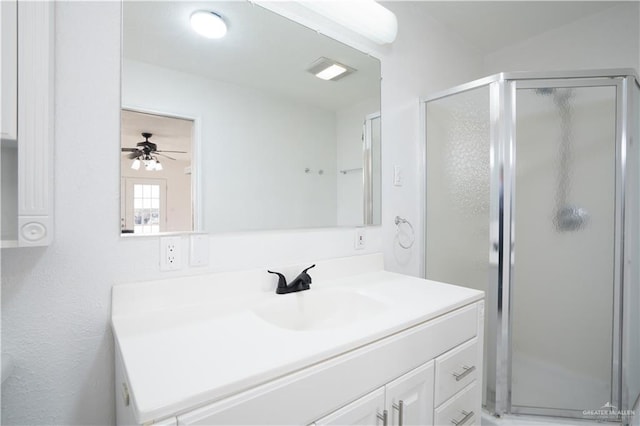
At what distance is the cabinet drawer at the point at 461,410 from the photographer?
3.24 feet

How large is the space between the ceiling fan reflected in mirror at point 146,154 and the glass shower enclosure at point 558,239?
1584 mm

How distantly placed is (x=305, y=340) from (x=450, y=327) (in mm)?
574

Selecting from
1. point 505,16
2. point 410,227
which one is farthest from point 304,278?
point 505,16

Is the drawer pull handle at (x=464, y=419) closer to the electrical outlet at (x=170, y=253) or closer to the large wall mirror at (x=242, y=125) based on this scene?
the large wall mirror at (x=242, y=125)

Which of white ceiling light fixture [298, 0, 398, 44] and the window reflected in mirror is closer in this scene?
the window reflected in mirror

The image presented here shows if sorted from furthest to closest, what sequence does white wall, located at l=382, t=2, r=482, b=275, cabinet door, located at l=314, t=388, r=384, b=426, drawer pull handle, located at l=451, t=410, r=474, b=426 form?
white wall, located at l=382, t=2, r=482, b=275
drawer pull handle, located at l=451, t=410, r=474, b=426
cabinet door, located at l=314, t=388, r=384, b=426

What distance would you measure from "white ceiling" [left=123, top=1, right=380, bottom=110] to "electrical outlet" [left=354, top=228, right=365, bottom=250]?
24.7 inches

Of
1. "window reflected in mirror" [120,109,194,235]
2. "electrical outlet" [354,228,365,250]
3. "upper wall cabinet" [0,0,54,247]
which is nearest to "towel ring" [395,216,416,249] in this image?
"electrical outlet" [354,228,365,250]

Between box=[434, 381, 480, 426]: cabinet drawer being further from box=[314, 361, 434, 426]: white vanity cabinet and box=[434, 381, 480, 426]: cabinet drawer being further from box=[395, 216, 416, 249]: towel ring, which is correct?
box=[395, 216, 416, 249]: towel ring

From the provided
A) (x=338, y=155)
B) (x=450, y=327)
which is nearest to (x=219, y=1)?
(x=338, y=155)

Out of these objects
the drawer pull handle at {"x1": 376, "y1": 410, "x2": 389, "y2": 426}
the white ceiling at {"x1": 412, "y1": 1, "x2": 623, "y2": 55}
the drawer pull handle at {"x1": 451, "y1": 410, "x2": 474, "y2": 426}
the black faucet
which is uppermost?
the white ceiling at {"x1": 412, "y1": 1, "x2": 623, "y2": 55}

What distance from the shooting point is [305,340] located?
0.73 m

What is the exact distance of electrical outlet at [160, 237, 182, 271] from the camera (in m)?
0.97

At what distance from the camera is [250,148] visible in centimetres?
120
